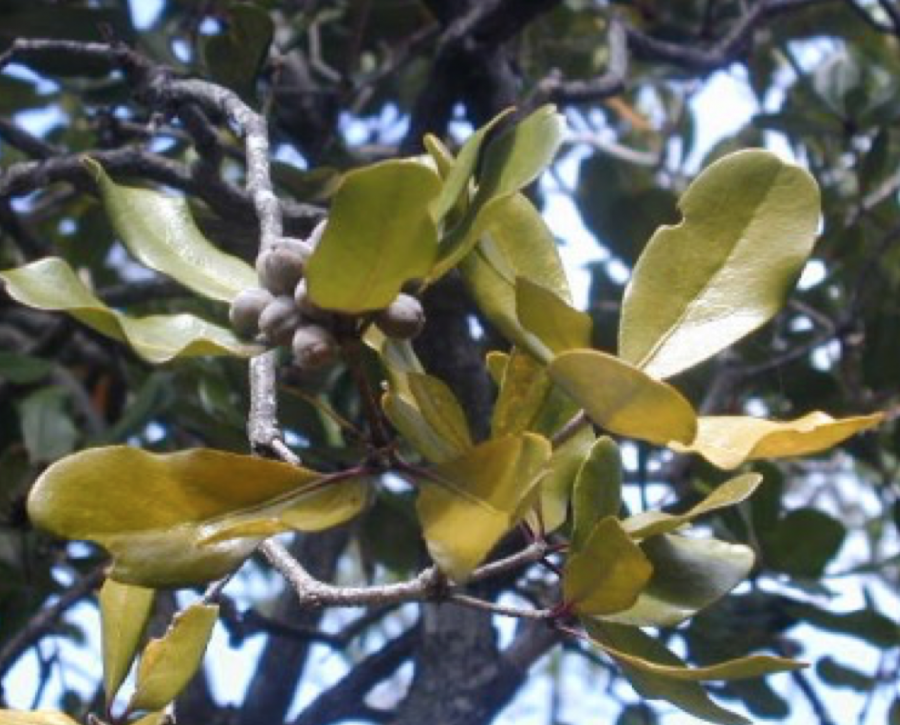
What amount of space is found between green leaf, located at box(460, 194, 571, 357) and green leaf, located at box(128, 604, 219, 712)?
9.5 inches

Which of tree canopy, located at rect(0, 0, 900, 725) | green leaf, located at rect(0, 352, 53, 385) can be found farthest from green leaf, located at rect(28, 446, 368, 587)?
green leaf, located at rect(0, 352, 53, 385)

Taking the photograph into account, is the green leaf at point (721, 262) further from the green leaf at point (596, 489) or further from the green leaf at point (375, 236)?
the green leaf at point (375, 236)

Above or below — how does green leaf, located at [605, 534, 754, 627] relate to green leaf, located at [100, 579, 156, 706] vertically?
above

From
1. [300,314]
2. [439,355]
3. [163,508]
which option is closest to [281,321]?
[300,314]

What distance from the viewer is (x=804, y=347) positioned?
1965mm

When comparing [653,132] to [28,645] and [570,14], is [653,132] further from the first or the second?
[28,645]

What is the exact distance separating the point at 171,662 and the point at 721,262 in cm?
39

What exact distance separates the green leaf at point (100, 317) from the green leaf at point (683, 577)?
266mm

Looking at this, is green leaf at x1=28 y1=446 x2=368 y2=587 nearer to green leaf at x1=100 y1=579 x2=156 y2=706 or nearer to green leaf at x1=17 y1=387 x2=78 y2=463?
green leaf at x1=100 y1=579 x2=156 y2=706

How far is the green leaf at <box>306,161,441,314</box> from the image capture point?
78 centimetres

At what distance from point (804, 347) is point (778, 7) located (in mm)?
413

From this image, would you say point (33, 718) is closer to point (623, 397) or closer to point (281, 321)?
point (281, 321)

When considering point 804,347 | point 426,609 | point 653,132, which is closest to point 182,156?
point 426,609

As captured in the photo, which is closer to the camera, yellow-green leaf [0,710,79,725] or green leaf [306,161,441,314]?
green leaf [306,161,441,314]
